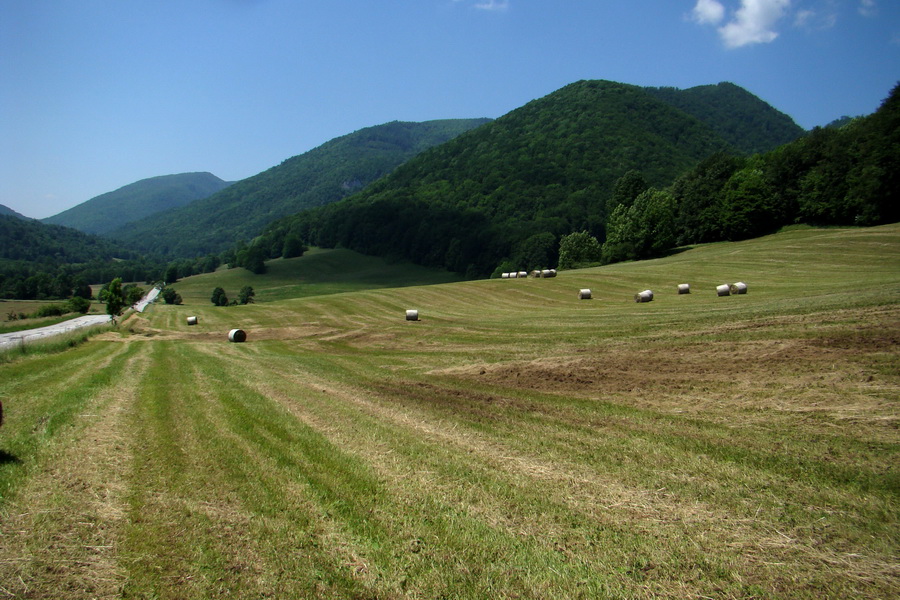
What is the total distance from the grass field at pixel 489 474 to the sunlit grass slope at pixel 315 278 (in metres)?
98.8

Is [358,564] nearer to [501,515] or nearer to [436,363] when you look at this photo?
[501,515]

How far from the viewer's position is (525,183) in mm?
157750

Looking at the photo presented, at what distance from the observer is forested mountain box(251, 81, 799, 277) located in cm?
13700

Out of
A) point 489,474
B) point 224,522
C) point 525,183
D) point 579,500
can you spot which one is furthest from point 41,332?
point 525,183

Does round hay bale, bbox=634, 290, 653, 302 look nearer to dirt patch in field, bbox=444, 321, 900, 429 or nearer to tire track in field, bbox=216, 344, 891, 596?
dirt patch in field, bbox=444, 321, 900, 429

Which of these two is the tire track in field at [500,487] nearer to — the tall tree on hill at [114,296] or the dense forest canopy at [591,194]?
the tall tree on hill at [114,296]

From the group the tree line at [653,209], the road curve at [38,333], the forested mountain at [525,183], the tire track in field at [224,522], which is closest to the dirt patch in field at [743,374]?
the tire track in field at [224,522]

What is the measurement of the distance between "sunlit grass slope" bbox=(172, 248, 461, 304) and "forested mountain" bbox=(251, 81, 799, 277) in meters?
9.86

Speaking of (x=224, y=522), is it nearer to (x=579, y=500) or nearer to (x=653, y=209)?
(x=579, y=500)

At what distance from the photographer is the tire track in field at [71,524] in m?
4.96

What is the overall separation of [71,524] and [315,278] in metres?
129

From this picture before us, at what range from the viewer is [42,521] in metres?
6.16

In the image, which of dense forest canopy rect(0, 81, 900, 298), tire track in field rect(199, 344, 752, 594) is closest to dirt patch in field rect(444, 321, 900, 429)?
tire track in field rect(199, 344, 752, 594)

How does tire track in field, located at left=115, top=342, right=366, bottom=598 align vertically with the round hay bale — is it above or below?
above
